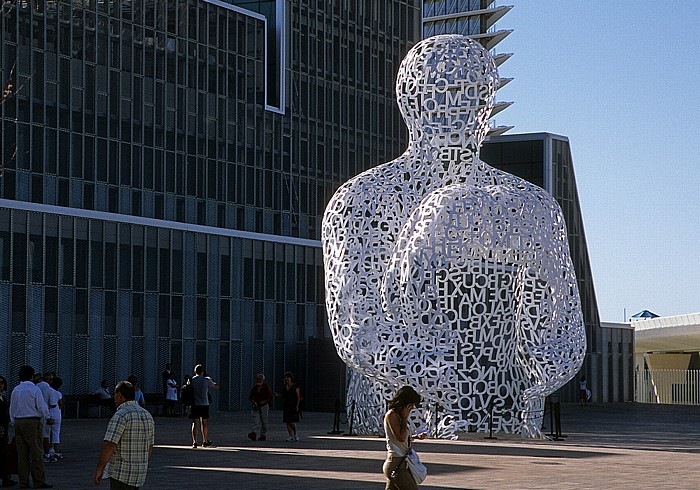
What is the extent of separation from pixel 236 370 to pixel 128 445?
2932cm

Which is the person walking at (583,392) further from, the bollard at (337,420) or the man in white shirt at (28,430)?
the man in white shirt at (28,430)

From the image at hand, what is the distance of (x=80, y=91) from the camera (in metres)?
36.9

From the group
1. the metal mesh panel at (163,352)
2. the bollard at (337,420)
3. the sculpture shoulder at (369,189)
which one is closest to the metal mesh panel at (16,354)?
the metal mesh panel at (163,352)

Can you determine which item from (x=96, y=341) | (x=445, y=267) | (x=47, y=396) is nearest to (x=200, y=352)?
(x=96, y=341)

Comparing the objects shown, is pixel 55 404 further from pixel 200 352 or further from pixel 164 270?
pixel 200 352

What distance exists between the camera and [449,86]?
22.8 metres

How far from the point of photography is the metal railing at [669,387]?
53344 millimetres

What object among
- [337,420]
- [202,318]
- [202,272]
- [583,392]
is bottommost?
[583,392]

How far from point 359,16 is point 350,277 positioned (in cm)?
2863

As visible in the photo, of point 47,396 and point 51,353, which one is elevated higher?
point 51,353

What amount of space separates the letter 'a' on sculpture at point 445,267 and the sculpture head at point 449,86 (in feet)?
0.08

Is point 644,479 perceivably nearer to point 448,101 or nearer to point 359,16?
point 448,101

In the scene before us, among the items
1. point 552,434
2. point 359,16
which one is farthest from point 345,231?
point 359,16

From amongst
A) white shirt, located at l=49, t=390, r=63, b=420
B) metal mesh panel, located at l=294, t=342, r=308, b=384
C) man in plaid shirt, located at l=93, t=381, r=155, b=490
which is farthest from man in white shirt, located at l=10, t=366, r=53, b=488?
metal mesh panel, located at l=294, t=342, r=308, b=384
